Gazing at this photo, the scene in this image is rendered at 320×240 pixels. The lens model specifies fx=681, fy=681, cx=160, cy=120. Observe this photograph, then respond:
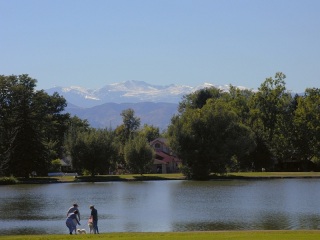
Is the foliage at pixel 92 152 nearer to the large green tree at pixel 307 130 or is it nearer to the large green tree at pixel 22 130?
the large green tree at pixel 22 130

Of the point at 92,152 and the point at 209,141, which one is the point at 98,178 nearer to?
the point at 92,152

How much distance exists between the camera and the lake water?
134 feet

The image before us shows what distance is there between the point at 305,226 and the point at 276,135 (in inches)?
3388

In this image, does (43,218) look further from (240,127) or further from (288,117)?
(288,117)

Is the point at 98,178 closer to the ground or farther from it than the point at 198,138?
closer to the ground

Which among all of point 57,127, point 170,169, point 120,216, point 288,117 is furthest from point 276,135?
point 120,216

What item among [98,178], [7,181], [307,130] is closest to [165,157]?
[307,130]

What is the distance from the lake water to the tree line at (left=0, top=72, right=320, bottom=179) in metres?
28.1

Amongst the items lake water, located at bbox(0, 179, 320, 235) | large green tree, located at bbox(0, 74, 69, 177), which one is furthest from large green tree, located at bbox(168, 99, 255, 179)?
lake water, located at bbox(0, 179, 320, 235)

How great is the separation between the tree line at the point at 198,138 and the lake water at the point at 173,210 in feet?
92.1

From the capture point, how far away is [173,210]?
52469 mm

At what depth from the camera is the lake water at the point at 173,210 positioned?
40906 mm

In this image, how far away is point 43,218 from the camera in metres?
47.5

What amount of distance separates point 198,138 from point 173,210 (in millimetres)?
53915
